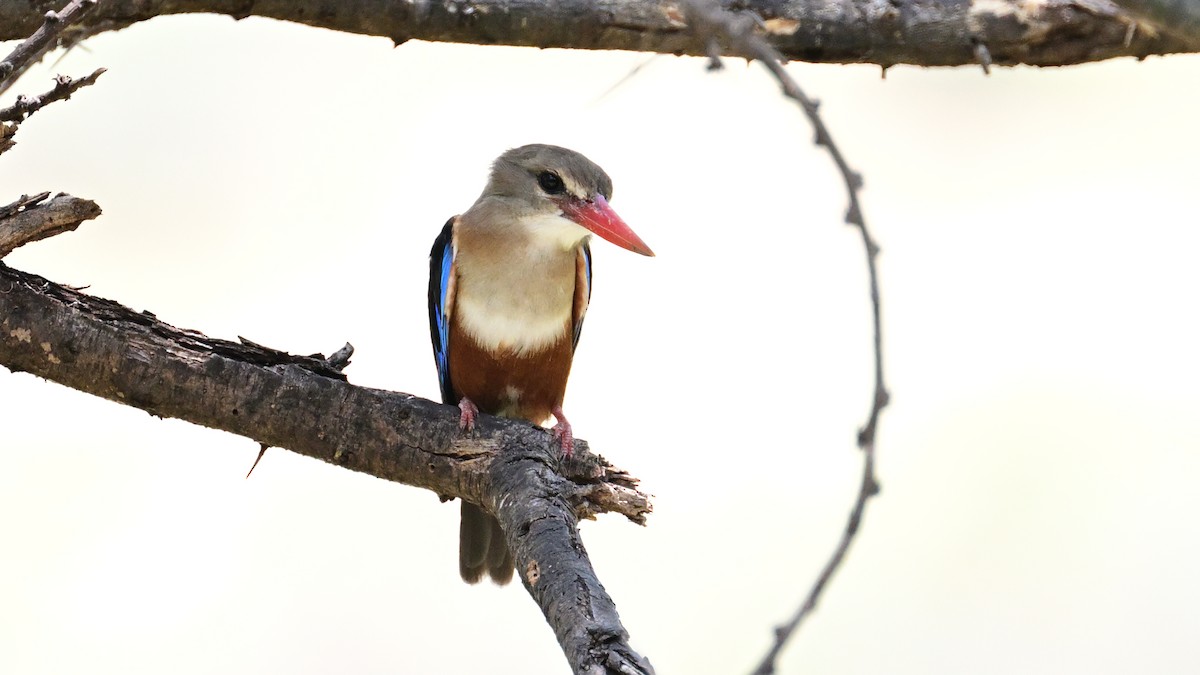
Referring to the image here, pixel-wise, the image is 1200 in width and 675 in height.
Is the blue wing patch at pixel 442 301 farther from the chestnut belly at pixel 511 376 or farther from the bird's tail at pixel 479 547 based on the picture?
the bird's tail at pixel 479 547

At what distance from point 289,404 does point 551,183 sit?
42.8 inches

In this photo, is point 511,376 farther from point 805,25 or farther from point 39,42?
point 39,42

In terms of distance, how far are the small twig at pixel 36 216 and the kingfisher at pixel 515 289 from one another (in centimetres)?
112

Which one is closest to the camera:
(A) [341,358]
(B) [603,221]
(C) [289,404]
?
(C) [289,404]

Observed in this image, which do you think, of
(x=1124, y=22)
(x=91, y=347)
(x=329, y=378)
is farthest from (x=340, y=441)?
(x=1124, y=22)

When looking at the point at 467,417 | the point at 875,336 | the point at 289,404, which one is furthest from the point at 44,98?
the point at 875,336

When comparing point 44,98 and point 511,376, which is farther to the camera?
point 511,376

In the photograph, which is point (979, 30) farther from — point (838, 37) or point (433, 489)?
point (433, 489)

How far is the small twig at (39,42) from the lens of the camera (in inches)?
88.2

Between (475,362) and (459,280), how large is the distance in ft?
0.82

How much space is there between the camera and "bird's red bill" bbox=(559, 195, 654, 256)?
134 inches

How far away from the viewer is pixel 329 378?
3018mm

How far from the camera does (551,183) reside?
11.7 feet

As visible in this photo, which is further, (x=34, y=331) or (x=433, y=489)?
(x=433, y=489)
